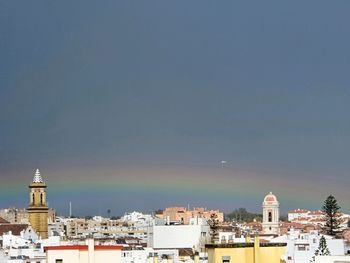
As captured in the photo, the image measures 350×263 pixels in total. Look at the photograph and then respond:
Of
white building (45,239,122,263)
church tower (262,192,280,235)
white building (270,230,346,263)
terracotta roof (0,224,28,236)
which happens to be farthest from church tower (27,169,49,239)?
white building (45,239,122,263)

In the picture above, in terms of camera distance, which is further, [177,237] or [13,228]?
[13,228]

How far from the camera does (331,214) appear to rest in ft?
216

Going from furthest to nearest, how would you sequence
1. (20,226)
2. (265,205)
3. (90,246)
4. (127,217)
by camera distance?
(127,217) < (265,205) < (20,226) < (90,246)

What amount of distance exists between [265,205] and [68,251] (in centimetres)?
9306

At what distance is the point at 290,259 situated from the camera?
122ft

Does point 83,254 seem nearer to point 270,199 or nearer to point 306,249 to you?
point 306,249

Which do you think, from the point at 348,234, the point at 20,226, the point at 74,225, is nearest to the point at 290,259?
the point at 348,234

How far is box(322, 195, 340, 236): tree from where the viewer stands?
64625 millimetres

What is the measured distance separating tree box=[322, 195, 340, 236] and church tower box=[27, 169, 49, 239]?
3204 cm

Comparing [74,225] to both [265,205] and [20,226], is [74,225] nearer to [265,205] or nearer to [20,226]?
[265,205]

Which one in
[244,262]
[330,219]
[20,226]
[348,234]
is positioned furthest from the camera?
[20,226]

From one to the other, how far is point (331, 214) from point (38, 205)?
3522 cm

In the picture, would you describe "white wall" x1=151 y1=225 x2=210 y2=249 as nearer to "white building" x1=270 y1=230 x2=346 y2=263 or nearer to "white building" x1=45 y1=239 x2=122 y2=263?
"white building" x1=270 y1=230 x2=346 y2=263

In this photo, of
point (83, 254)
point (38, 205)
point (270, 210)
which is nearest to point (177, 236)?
point (38, 205)
